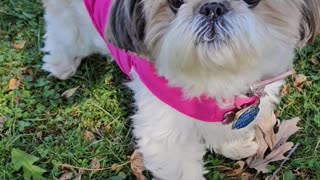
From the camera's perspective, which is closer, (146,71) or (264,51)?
(264,51)

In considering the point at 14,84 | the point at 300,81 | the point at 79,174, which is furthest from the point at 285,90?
the point at 14,84

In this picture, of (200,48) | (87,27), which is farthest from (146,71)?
(87,27)

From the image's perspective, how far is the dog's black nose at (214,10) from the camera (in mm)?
1858

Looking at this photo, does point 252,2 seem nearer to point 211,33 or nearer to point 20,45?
point 211,33

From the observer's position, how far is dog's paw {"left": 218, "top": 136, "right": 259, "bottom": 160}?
112 inches

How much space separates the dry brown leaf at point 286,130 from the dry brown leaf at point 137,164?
2.12 ft

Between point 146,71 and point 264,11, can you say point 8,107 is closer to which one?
point 146,71

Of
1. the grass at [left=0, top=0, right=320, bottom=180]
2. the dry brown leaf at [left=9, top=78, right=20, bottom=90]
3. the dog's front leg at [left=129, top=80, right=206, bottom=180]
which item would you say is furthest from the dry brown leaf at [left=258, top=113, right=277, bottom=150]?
the dry brown leaf at [left=9, top=78, right=20, bottom=90]

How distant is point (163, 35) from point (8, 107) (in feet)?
5.00

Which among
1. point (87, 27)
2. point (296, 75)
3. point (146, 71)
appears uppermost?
point (146, 71)

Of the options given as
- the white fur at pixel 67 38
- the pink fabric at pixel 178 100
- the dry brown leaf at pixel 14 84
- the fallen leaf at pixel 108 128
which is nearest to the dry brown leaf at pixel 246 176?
the pink fabric at pixel 178 100

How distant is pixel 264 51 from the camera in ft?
6.37

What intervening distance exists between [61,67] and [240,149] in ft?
3.56

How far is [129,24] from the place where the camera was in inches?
81.5
